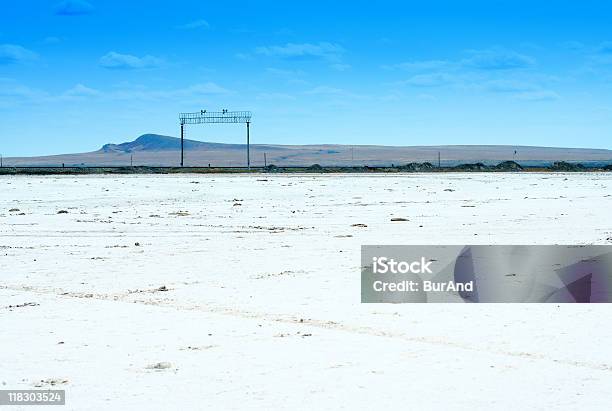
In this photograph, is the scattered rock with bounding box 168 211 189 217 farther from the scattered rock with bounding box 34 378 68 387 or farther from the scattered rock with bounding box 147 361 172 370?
the scattered rock with bounding box 34 378 68 387

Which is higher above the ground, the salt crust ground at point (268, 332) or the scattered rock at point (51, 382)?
the salt crust ground at point (268, 332)

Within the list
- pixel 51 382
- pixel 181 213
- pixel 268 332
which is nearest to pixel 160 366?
pixel 51 382

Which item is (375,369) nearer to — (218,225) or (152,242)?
(152,242)

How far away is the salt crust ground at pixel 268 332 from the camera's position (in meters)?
6.59

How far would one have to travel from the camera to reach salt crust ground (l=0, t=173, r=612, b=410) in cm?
659

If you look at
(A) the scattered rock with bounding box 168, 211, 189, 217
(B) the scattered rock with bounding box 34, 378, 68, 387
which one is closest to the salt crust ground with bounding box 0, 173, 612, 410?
(B) the scattered rock with bounding box 34, 378, 68, 387

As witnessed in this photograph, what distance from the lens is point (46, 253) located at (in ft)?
48.2

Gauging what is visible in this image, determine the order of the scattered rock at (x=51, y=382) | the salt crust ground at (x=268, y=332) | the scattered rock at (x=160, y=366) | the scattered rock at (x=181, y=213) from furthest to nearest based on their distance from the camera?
the scattered rock at (x=181, y=213)
the scattered rock at (x=160, y=366)
the scattered rock at (x=51, y=382)
the salt crust ground at (x=268, y=332)

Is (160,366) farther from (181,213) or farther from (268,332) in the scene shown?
(181,213)

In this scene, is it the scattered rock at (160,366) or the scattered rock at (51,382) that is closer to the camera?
the scattered rock at (51,382)

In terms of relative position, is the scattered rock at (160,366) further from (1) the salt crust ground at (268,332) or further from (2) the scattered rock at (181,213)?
(2) the scattered rock at (181,213)

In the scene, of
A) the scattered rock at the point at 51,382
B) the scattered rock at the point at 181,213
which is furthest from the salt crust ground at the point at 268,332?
the scattered rock at the point at 181,213

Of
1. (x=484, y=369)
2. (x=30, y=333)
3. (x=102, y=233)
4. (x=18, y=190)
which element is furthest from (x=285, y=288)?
(x=18, y=190)

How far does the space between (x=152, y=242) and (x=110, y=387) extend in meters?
9.73
